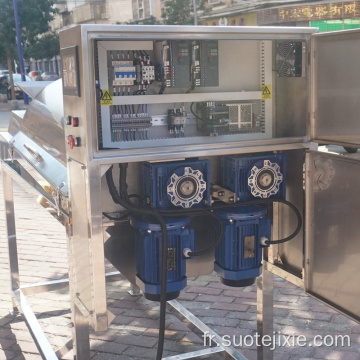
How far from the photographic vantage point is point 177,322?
3.86 meters

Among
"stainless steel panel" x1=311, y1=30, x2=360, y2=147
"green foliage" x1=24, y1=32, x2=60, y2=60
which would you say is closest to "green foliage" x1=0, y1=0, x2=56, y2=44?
"green foliage" x1=24, y1=32, x2=60, y2=60

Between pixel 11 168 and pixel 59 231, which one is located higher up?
pixel 11 168

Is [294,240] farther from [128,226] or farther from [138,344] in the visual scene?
[138,344]

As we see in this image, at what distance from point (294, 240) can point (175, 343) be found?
1205mm

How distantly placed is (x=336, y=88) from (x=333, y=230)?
586 mm

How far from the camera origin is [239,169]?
8.75 feet

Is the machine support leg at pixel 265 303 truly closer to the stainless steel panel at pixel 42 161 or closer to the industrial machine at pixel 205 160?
the industrial machine at pixel 205 160

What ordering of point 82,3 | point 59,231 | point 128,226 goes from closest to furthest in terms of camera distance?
point 128,226 < point 59,231 < point 82,3

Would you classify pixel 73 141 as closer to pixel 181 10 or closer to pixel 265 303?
pixel 265 303

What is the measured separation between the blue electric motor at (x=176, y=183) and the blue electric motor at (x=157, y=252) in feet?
0.28

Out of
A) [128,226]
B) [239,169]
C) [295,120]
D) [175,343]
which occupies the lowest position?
[175,343]

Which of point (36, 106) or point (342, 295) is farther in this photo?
point (36, 106)

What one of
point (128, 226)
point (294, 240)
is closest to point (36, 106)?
point (128, 226)

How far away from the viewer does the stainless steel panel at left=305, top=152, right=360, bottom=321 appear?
2.30 meters
